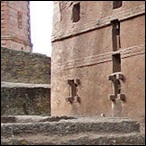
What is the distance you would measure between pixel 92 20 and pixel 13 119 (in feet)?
13.2

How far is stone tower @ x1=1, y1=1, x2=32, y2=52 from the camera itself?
27.1 metres

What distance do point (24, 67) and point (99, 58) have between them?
35.5 feet

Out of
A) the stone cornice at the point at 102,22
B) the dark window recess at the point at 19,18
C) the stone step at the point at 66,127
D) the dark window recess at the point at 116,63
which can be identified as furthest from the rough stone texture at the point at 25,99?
the dark window recess at the point at 19,18

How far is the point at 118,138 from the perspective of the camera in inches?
288

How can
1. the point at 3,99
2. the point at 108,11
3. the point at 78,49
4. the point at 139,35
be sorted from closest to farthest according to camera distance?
the point at 139,35, the point at 108,11, the point at 78,49, the point at 3,99

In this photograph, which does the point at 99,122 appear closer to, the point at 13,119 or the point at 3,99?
the point at 13,119

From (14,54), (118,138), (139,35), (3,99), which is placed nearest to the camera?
(118,138)

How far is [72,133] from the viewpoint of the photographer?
24.6ft

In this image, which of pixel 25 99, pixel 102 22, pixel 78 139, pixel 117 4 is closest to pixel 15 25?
pixel 25 99

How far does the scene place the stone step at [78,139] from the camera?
22.5ft

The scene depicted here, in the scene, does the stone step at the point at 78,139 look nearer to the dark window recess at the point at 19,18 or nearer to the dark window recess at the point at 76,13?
the dark window recess at the point at 76,13

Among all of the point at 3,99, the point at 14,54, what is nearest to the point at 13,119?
the point at 3,99

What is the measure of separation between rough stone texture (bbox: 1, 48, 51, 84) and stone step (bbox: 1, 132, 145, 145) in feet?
46.3

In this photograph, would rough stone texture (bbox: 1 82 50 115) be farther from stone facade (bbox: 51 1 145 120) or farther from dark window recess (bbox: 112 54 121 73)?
dark window recess (bbox: 112 54 121 73)
